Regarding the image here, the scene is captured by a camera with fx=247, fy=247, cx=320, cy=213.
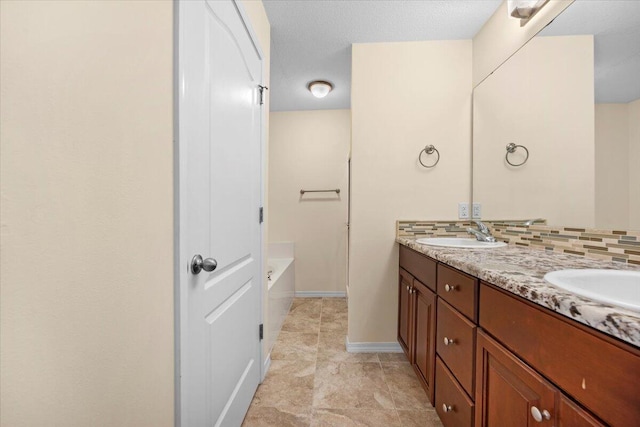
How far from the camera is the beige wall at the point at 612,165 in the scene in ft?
3.13

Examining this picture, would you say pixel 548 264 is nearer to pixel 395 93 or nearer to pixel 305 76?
pixel 395 93

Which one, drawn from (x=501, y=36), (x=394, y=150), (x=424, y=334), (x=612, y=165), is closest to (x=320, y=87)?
(x=394, y=150)

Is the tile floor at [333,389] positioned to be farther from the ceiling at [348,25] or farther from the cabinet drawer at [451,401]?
the ceiling at [348,25]

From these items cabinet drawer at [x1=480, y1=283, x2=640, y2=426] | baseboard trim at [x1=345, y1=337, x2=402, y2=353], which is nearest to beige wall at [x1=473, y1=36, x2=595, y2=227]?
cabinet drawer at [x1=480, y1=283, x2=640, y2=426]

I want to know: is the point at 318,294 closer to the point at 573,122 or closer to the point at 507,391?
the point at 507,391

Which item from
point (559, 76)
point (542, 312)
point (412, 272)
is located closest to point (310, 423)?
point (412, 272)

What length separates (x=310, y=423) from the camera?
3.98 feet

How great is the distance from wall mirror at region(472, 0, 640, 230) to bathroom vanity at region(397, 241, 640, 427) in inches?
11.2

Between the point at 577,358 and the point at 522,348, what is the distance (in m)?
0.15

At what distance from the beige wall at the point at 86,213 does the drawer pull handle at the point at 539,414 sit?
92 cm

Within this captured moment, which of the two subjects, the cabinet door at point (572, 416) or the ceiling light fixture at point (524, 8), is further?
the ceiling light fixture at point (524, 8)

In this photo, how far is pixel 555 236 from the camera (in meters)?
1.23

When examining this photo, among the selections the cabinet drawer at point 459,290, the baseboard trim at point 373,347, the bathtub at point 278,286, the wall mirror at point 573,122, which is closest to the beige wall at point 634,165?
the wall mirror at point 573,122

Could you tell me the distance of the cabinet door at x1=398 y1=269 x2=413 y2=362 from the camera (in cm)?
158
